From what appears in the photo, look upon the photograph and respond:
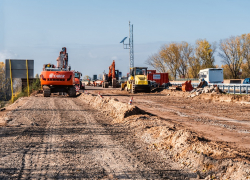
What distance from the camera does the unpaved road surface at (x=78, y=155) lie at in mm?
5879

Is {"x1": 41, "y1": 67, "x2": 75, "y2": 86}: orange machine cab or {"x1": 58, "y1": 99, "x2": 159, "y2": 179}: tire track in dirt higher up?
{"x1": 41, "y1": 67, "x2": 75, "y2": 86}: orange machine cab

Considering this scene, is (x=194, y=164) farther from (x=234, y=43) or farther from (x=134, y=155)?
(x=234, y=43)

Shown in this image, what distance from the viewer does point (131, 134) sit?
10078 millimetres

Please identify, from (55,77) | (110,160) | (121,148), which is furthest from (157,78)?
(110,160)

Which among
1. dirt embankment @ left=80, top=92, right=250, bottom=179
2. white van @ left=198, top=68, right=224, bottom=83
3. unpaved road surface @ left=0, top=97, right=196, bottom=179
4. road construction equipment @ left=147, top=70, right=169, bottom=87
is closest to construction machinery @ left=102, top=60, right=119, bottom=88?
road construction equipment @ left=147, top=70, right=169, bottom=87

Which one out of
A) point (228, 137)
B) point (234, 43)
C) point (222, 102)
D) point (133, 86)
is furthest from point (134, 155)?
point (234, 43)

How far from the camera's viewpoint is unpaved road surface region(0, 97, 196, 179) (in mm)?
5879

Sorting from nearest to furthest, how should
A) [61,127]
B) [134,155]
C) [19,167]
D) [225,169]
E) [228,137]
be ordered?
[225,169]
[19,167]
[134,155]
[228,137]
[61,127]

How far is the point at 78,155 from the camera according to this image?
724cm

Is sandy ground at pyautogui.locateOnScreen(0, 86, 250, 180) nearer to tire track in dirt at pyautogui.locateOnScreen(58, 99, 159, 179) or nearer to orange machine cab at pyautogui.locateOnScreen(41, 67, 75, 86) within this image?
tire track in dirt at pyautogui.locateOnScreen(58, 99, 159, 179)

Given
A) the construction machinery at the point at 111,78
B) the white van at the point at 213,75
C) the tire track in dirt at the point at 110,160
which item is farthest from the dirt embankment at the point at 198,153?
the construction machinery at the point at 111,78

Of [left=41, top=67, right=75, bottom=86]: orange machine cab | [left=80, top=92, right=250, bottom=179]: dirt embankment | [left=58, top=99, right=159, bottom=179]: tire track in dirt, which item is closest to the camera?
[left=80, top=92, right=250, bottom=179]: dirt embankment

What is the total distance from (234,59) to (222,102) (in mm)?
52919

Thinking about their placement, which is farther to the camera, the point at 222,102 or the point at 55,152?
the point at 222,102
